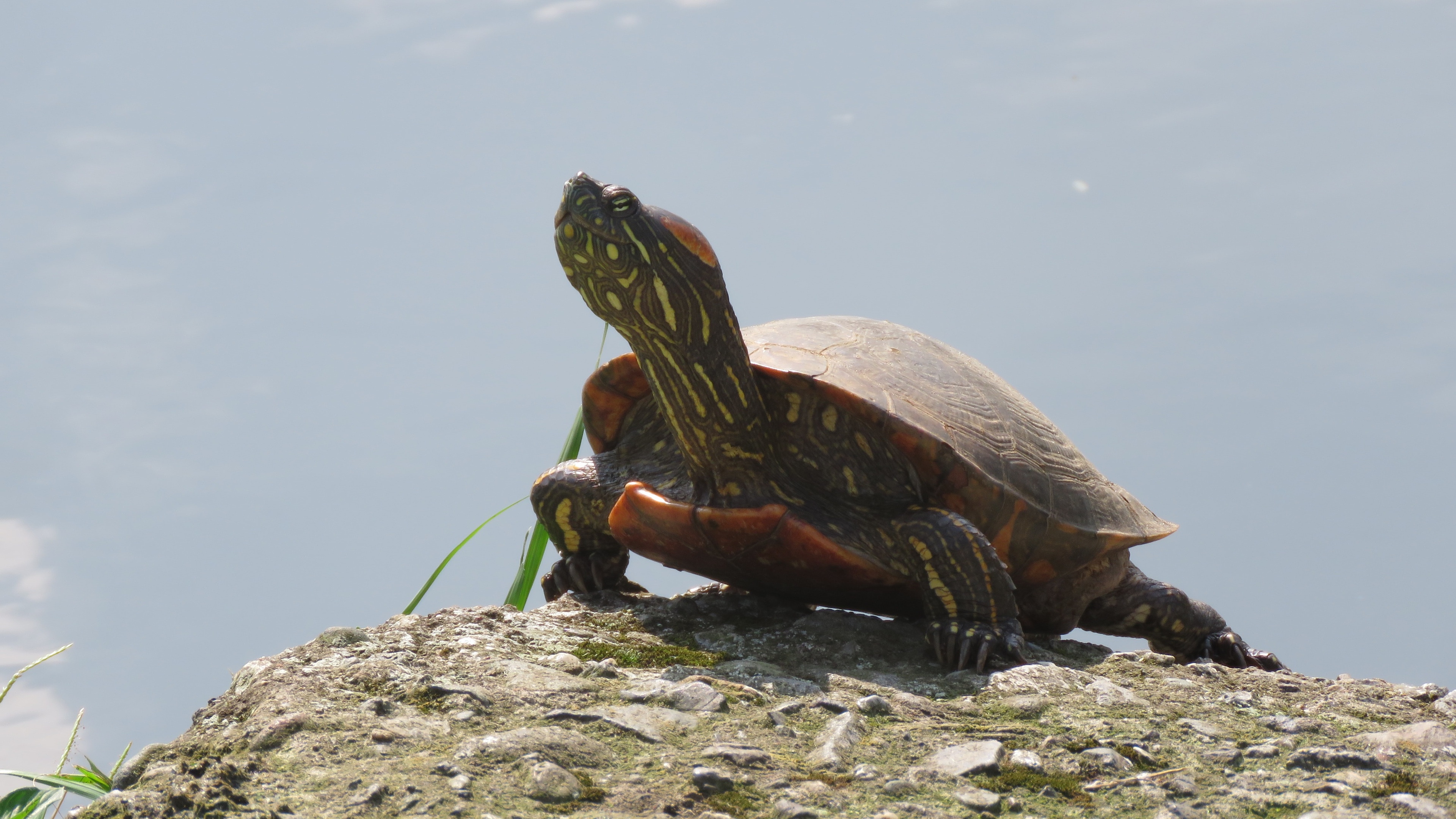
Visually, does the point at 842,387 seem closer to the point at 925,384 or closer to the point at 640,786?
the point at 925,384

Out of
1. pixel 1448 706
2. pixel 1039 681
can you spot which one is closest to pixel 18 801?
pixel 1039 681

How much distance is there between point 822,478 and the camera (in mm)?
4387

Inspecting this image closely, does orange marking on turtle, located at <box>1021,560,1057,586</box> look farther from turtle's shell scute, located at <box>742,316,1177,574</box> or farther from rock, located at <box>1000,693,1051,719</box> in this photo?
rock, located at <box>1000,693,1051,719</box>

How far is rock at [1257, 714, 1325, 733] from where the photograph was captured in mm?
2885

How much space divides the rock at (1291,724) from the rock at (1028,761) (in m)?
0.81

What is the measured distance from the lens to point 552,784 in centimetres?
228

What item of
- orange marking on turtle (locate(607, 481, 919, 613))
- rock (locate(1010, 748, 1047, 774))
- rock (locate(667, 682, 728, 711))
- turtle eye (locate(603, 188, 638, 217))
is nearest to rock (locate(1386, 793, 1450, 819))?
rock (locate(1010, 748, 1047, 774))

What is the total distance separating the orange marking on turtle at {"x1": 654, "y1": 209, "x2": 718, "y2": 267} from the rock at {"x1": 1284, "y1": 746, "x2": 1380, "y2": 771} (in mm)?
2594

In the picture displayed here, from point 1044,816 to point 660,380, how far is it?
246cm

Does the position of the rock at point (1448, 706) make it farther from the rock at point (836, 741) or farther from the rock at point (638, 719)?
the rock at point (638, 719)

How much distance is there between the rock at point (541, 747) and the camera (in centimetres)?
242

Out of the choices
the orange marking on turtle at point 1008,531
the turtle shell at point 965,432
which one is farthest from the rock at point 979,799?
the orange marking on turtle at point 1008,531

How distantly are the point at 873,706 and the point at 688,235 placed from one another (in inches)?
77.4

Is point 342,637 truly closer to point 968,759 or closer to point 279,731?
point 279,731
